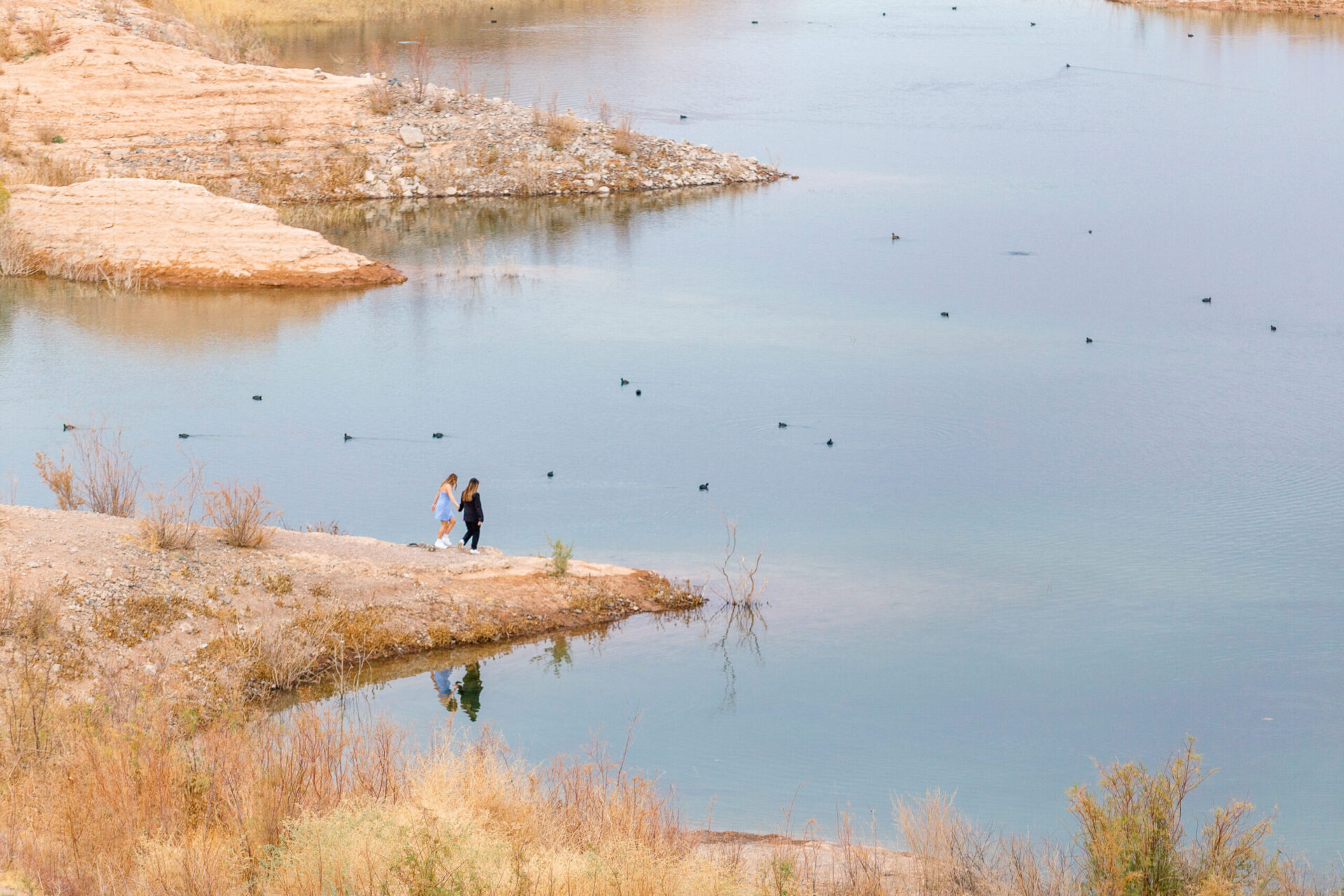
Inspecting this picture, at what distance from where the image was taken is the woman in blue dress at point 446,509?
58.9ft

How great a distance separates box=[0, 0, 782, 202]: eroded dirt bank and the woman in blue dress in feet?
86.2

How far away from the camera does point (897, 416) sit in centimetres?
2475

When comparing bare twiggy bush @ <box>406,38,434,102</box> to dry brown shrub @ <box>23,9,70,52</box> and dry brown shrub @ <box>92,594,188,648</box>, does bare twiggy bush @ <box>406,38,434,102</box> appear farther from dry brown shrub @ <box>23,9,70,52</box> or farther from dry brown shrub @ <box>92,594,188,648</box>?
dry brown shrub @ <box>92,594,188,648</box>

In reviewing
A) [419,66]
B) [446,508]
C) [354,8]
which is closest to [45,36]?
[419,66]

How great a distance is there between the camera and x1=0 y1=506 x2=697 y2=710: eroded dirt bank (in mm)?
14523

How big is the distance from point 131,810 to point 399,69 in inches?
2030

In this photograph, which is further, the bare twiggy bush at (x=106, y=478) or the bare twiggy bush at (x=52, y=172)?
the bare twiggy bush at (x=52, y=172)

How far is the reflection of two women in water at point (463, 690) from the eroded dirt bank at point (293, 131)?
28675mm

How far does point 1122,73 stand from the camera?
57.8 m

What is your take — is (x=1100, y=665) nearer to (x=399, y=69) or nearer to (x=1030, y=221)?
(x=1030, y=221)

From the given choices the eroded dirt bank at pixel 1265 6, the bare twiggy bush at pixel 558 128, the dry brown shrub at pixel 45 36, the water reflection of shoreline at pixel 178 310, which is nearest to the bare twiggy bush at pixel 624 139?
the bare twiggy bush at pixel 558 128

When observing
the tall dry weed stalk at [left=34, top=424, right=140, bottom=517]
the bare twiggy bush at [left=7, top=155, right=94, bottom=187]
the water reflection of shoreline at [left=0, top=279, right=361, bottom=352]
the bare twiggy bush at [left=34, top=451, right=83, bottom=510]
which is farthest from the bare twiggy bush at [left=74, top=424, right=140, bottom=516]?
the bare twiggy bush at [left=7, top=155, right=94, bottom=187]

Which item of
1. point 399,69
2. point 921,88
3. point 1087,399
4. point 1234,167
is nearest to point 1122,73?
point 921,88

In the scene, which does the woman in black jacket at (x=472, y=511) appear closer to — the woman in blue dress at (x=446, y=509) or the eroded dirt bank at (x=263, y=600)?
the woman in blue dress at (x=446, y=509)
